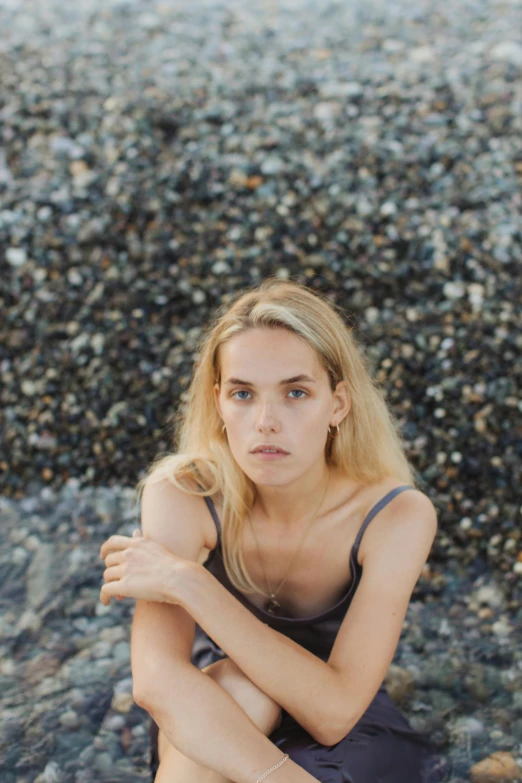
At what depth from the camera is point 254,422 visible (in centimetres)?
253

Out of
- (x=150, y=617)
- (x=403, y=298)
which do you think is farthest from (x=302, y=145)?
(x=150, y=617)

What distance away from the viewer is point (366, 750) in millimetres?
2658

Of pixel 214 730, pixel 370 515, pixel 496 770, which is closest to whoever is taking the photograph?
pixel 214 730

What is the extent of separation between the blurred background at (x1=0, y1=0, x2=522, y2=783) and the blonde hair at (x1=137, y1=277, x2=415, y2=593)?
3.72 ft

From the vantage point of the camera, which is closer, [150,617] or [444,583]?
[150,617]

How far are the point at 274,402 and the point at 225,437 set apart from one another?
50cm

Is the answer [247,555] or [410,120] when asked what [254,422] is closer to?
[247,555]

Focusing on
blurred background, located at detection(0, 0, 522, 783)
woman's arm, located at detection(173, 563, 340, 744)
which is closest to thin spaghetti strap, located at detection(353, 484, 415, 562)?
woman's arm, located at detection(173, 563, 340, 744)

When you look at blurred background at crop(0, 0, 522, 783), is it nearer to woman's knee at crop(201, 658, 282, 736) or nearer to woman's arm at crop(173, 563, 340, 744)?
woman's knee at crop(201, 658, 282, 736)

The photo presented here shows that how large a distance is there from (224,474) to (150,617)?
563mm

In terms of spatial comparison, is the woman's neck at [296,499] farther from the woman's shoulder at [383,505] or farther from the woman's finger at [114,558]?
the woman's finger at [114,558]

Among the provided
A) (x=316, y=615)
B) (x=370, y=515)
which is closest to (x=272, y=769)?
(x=316, y=615)

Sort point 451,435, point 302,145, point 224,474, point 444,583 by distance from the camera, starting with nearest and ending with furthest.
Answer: point 224,474 → point 444,583 → point 451,435 → point 302,145

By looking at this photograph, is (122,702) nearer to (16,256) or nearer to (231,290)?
(231,290)
